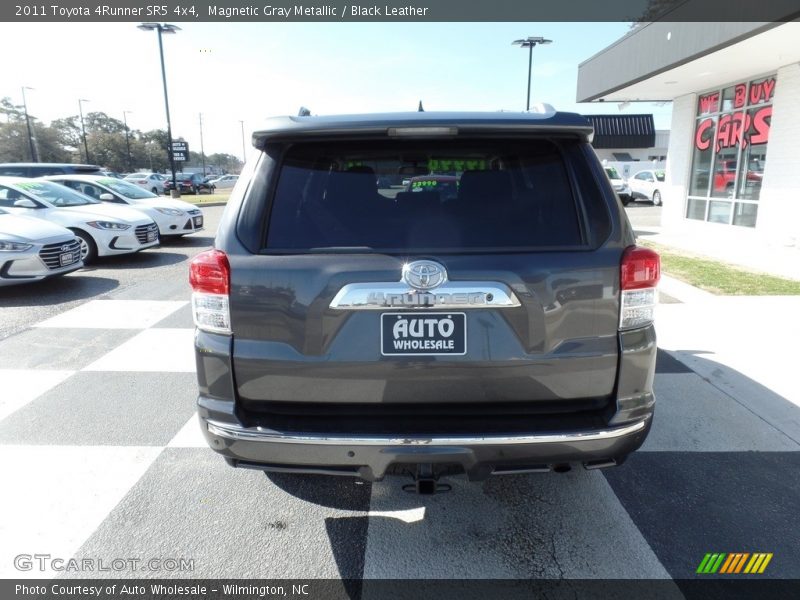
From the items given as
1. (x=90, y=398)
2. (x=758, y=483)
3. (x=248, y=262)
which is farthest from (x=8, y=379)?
(x=758, y=483)

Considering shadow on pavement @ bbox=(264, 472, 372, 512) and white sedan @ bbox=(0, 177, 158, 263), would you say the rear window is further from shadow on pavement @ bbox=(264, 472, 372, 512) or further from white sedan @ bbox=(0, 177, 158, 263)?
white sedan @ bbox=(0, 177, 158, 263)

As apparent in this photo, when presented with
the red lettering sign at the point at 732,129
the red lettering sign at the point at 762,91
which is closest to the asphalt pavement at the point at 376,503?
the red lettering sign at the point at 762,91

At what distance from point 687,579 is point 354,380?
1.73 m

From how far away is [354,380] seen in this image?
2.08m

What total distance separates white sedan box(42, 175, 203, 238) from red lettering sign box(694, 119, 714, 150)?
1308 centimetres

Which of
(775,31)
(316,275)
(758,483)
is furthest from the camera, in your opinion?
(775,31)

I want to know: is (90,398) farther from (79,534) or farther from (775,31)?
(775,31)

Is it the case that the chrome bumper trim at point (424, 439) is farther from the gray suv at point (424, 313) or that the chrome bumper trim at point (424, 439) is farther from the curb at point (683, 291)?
the curb at point (683, 291)

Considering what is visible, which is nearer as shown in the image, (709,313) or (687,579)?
(687,579)

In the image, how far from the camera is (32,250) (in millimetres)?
7289

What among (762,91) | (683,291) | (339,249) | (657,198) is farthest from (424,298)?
(657,198)

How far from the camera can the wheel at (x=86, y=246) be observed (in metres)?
9.42

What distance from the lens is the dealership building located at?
9.63 meters

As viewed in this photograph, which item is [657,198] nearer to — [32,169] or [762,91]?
[762,91]
